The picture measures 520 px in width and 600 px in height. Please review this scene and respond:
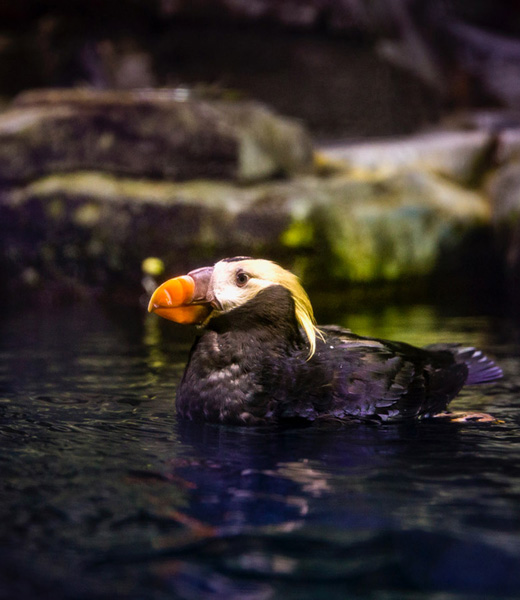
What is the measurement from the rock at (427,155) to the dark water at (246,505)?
21.1ft

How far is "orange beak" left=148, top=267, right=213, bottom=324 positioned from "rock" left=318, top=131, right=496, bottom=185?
685 cm

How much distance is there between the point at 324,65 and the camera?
1195 cm

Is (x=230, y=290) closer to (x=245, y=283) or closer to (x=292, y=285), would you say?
(x=245, y=283)

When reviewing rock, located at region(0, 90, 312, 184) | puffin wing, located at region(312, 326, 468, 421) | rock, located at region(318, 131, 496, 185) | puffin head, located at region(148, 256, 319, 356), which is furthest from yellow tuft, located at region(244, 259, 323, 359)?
rock, located at region(318, 131, 496, 185)

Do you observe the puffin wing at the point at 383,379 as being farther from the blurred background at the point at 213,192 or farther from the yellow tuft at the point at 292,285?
the blurred background at the point at 213,192

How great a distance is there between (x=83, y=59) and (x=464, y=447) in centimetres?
1013

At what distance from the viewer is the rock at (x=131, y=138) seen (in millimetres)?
8172

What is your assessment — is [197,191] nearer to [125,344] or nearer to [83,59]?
[125,344]

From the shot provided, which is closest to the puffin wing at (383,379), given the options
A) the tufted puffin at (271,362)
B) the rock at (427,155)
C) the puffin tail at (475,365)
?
the tufted puffin at (271,362)

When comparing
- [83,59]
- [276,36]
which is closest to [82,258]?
[83,59]

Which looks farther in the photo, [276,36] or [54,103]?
[276,36]

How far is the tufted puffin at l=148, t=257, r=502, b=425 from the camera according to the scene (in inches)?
109

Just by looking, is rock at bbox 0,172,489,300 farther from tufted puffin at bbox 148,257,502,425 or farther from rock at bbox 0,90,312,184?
tufted puffin at bbox 148,257,502,425

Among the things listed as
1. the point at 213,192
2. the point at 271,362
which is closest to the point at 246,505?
the point at 271,362
